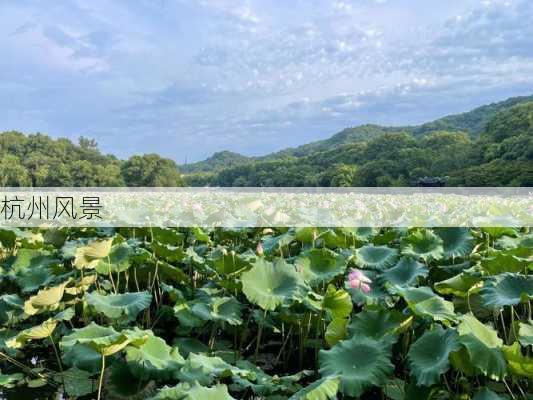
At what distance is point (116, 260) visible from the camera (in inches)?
120

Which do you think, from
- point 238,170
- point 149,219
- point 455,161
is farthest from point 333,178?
point 149,219

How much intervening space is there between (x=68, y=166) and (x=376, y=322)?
56.8 meters

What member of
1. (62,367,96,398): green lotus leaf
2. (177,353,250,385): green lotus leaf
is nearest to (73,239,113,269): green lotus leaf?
(62,367,96,398): green lotus leaf

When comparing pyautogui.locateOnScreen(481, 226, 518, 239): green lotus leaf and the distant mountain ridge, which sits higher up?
the distant mountain ridge

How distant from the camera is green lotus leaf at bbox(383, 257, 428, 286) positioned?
269 centimetres

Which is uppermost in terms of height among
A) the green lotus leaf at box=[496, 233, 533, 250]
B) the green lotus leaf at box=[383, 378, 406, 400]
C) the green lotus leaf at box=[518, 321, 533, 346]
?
the green lotus leaf at box=[496, 233, 533, 250]

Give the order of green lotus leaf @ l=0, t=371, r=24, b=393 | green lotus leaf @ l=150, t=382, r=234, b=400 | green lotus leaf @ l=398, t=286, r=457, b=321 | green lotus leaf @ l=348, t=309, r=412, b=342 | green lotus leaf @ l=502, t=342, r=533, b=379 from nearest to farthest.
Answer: green lotus leaf @ l=150, t=382, r=234, b=400, green lotus leaf @ l=502, t=342, r=533, b=379, green lotus leaf @ l=398, t=286, r=457, b=321, green lotus leaf @ l=348, t=309, r=412, b=342, green lotus leaf @ l=0, t=371, r=24, b=393

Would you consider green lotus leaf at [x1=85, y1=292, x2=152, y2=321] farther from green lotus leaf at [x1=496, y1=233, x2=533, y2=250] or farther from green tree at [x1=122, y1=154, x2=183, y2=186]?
green tree at [x1=122, y1=154, x2=183, y2=186]

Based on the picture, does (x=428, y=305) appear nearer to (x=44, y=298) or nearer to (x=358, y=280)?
(x=358, y=280)

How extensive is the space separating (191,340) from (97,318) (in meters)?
0.71

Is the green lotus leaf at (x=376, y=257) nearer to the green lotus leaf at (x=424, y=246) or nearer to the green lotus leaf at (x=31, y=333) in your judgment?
the green lotus leaf at (x=424, y=246)

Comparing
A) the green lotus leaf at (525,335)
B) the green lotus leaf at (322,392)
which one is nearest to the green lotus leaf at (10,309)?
the green lotus leaf at (322,392)

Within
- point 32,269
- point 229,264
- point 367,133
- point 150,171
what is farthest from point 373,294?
point 367,133

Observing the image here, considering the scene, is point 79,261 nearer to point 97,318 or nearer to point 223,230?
point 97,318
